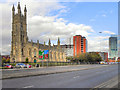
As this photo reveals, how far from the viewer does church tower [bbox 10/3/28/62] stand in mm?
90500

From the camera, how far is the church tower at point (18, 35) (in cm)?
9050

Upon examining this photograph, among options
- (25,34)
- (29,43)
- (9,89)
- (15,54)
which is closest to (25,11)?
(25,34)

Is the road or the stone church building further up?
the stone church building

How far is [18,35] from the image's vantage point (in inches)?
3767

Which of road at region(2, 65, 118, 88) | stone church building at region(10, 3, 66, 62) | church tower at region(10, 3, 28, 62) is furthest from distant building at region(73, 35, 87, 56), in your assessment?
road at region(2, 65, 118, 88)

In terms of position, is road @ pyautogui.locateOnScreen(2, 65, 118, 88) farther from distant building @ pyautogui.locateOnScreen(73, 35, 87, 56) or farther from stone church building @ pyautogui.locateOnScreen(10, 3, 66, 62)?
distant building @ pyautogui.locateOnScreen(73, 35, 87, 56)

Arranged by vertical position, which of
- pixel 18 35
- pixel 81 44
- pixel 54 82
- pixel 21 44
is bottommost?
pixel 54 82

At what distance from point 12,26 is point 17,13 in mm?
8668

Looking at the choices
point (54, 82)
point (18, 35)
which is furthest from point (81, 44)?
point (54, 82)

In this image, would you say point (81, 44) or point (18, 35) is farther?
point (81, 44)

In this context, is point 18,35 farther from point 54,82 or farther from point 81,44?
point 81,44

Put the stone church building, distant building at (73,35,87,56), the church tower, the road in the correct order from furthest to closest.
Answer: distant building at (73,35,87,56)
the stone church building
the church tower
the road

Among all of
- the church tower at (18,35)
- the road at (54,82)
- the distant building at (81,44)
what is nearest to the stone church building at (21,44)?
the church tower at (18,35)

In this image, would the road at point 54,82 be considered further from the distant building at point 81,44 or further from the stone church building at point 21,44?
the distant building at point 81,44
